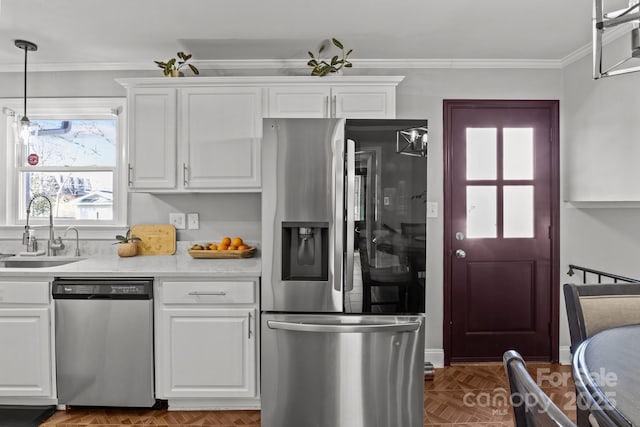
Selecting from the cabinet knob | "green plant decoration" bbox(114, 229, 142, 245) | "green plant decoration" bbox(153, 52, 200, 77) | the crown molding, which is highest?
the crown molding

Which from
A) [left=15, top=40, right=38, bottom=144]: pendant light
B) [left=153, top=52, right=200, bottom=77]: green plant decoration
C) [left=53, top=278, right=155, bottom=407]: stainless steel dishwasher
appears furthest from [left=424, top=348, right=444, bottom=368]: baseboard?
[left=15, top=40, right=38, bottom=144]: pendant light

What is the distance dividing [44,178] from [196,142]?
1438 millimetres

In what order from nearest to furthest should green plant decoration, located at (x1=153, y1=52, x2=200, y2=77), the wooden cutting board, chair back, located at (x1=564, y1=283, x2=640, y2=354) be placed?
1. chair back, located at (x1=564, y1=283, x2=640, y2=354)
2. green plant decoration, located at (x1=153, y1=52, x2=200, y2=77)
3. the wooden cutting board

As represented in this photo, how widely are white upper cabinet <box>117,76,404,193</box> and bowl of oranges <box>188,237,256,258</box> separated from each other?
0.43 metres

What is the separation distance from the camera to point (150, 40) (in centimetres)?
254

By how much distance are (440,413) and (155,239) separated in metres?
2.34

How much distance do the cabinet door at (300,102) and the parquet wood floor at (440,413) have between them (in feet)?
6.48

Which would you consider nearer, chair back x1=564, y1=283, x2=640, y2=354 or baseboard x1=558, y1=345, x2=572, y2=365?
chair back x1=564, y1=283, x2=640, y2=354

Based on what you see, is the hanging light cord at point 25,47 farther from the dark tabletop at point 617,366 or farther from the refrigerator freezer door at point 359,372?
the dark tabletop at point 617,366

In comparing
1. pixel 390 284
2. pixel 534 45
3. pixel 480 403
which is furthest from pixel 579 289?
pixel 534 45

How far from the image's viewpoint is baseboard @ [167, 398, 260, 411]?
2.30 meters

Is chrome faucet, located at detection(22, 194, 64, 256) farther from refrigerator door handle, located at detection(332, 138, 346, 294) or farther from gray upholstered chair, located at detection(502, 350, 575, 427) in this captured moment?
gray upholstered chair, located at detection(502, 350, 575, 427)

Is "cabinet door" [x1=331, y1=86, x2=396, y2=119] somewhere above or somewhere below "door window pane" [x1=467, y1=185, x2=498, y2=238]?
above

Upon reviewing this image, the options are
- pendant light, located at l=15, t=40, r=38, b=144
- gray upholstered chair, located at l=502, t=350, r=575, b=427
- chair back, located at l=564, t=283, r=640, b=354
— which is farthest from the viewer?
pendant light, located at l=15, t=40, r=38, b=144
